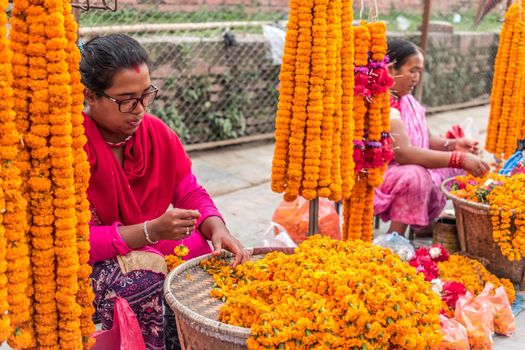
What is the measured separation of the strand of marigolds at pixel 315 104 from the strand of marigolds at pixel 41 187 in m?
1.28

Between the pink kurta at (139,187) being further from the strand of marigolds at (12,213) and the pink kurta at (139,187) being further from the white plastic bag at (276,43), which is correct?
the white plastic bag at (276,43)

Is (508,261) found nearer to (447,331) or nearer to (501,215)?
(501,215)

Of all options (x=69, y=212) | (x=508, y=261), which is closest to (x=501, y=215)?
(x=508, y=261)

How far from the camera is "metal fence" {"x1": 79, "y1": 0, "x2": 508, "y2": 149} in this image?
243 inches

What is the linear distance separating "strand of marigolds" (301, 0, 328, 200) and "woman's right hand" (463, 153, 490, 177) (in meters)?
1.69

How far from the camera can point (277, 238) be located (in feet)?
12.5

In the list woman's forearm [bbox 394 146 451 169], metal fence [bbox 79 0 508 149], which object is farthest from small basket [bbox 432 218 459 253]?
metal fence [bbox 79 0 508 149]

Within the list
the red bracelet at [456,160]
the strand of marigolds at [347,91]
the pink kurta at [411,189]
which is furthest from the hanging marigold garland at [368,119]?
the red bracelet at [456,160]

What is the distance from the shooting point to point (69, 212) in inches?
70.5

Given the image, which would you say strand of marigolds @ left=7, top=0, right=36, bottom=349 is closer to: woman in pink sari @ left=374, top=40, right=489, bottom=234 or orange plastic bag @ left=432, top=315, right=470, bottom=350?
orange plastic bag @ left=432, top=315, right=470, bottom=350

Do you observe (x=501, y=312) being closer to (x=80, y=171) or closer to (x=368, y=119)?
(x=368, y=119)

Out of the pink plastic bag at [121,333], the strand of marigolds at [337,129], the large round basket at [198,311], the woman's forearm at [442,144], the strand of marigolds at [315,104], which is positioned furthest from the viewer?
the woman's forearm at [442,144]

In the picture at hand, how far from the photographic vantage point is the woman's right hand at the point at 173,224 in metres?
2.23

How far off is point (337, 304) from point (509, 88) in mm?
3640
